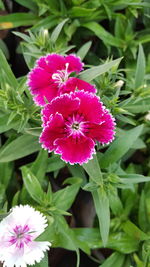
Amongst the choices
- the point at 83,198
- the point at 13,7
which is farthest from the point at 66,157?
the point at 13,7

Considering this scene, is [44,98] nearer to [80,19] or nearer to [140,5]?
[80,19]

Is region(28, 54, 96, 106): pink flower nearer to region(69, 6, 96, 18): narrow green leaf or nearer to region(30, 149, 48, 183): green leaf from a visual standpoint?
region(30, 149, 48, 183): green leaf

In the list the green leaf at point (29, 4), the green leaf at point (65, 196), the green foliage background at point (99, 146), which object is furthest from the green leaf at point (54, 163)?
the green leaf at point (29, 4)

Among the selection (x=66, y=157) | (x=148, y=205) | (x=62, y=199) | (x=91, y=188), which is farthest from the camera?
(x=148, y=205)

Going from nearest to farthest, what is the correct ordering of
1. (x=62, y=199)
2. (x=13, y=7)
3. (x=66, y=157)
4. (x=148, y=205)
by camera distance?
(x=66, y=157), (x=62, y=199), (x=148, y=205), (x=13, y=7)

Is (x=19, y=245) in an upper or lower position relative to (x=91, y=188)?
lower

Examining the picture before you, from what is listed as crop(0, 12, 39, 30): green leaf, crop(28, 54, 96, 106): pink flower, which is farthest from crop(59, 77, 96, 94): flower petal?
crop(0, 12, 39, 30): green leaf
